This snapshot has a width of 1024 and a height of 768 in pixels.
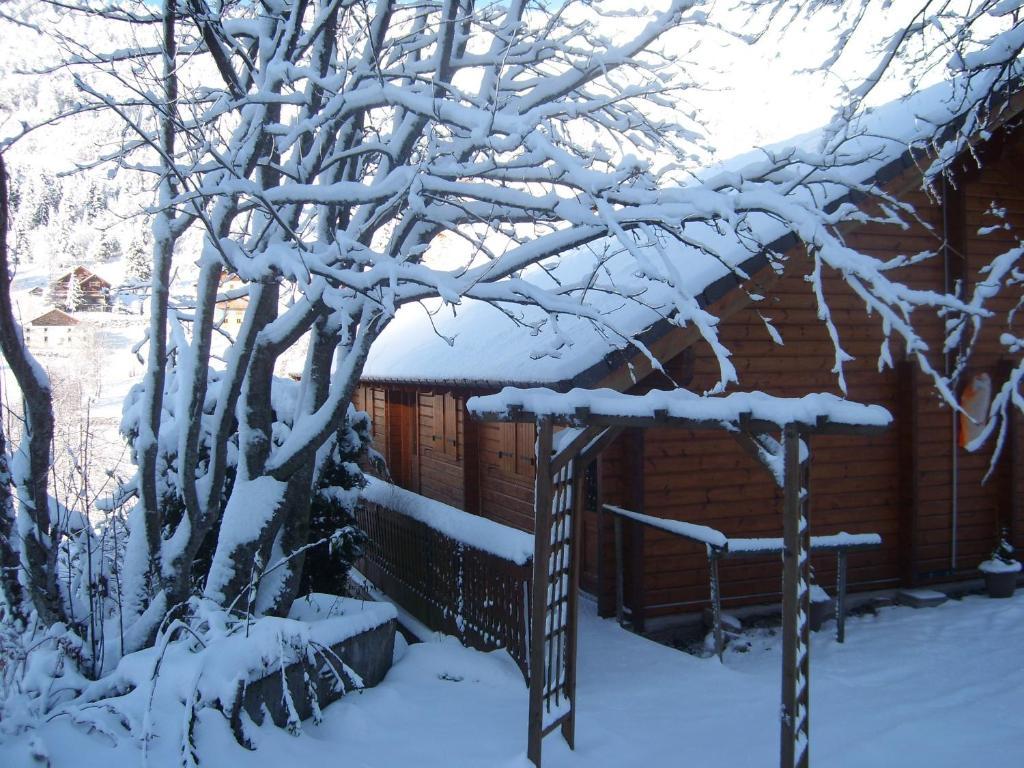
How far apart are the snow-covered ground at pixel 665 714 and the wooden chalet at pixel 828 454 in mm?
936

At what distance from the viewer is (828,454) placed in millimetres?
8281

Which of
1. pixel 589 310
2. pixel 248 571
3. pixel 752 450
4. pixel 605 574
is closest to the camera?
pixel 752 450

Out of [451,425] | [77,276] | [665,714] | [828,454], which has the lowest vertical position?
[665,714]

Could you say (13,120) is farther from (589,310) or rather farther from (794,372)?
(794,372)

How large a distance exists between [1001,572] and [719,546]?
4177 millimetres

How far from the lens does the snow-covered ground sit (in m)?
4.33

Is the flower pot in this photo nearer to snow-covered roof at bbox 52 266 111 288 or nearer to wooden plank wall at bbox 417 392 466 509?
wooden plank wall at bbox 417 392 466 509

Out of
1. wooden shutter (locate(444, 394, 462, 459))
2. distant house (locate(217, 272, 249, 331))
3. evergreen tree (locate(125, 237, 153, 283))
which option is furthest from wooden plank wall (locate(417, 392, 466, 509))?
evergreen tree (locate(125, 237, 153, 283))

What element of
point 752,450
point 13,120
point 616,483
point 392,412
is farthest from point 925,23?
point 392,412

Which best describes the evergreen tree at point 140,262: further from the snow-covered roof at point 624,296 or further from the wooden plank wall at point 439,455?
the wooden plank wall at point 439,455

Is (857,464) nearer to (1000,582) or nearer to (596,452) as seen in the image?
(1000,582)

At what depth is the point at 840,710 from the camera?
535 centimetres

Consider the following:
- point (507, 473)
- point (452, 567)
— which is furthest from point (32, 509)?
point (507, 473)

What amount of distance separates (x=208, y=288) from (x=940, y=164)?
4877mm
